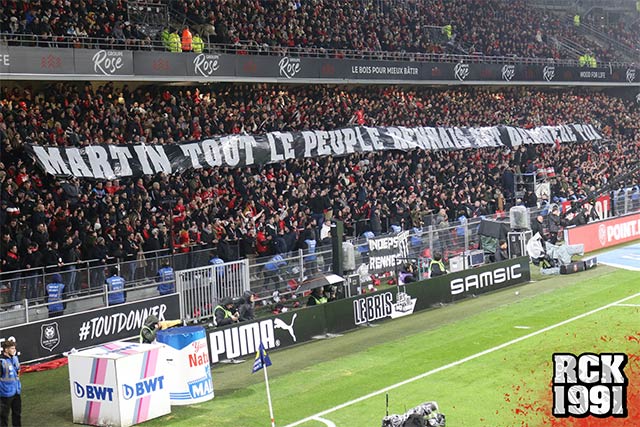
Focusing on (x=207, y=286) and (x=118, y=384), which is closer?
(x=118, y=384)

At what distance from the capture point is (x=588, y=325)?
22719 mm

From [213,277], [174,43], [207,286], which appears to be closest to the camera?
[207,286]

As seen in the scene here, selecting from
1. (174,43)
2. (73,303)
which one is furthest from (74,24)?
(73,303)

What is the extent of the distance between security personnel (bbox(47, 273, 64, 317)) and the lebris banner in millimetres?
4193

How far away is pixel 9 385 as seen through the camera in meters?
15.4

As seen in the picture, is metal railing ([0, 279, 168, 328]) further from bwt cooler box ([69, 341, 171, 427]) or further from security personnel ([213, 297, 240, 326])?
bwt cooler box ([69, 341, 171, 427])

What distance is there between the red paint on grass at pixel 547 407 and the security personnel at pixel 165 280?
9398 millimetres

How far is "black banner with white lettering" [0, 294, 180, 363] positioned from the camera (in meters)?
20.3

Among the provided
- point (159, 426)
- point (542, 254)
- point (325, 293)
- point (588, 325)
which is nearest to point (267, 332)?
point (325, 293)

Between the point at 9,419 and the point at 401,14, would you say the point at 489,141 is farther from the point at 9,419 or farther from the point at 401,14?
the point at 9,419

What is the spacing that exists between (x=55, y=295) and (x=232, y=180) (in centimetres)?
1000

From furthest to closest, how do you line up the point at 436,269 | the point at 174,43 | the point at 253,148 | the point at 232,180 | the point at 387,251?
1. the point at 174,43
2. the point at 253,148
3. the point at 232,180
4. the point at 387,251
5. the point at 436,269

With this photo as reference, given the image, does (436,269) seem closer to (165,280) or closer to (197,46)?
(165,280)

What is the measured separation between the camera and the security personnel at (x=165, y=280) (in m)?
23.6
